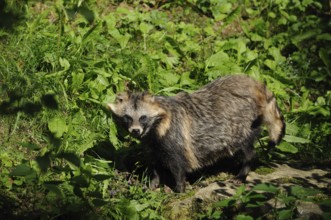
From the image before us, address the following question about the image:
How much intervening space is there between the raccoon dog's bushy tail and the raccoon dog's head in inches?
44.2

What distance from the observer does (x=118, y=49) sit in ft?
24.2

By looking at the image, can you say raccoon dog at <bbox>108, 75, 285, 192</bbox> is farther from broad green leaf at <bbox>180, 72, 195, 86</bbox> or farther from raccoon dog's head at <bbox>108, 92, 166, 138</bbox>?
broad green leaf at <bbox>180, 72, 195, 86</bbox>

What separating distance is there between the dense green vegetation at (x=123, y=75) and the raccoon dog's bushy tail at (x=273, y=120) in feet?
1.31

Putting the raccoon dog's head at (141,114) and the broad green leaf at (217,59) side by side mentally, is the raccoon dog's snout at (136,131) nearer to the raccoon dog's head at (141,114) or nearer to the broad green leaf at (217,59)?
the raccoon dog's head at (141,114)

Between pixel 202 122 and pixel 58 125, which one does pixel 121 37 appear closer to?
pixel 58 125

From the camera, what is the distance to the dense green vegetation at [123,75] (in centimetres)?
512

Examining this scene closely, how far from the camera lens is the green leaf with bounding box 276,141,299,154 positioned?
6.38 meters

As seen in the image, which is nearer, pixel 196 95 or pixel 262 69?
pixel 196 95

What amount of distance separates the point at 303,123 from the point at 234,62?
122cm

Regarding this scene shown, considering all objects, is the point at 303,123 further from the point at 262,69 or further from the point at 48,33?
the point at 48,33

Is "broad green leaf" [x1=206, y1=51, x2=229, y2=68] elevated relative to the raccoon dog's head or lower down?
elevated

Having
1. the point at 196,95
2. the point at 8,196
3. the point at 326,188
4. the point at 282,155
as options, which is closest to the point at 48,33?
the point at 196,95

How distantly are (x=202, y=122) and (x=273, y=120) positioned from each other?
29.7 inches

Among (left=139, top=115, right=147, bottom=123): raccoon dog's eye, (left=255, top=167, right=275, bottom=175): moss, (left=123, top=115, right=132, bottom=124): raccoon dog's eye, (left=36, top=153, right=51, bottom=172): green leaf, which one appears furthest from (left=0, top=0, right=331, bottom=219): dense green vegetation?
(left=36, top=153, right=51, bottom=172): green leaf
